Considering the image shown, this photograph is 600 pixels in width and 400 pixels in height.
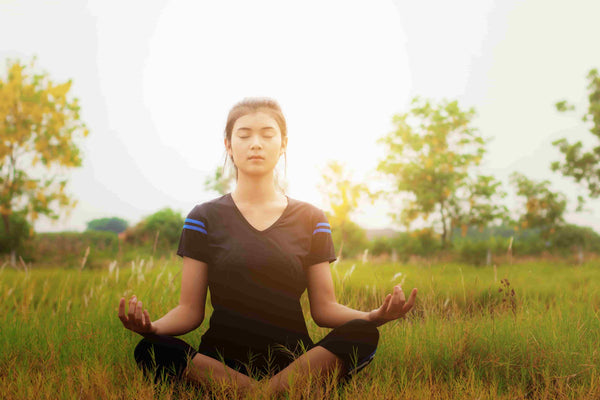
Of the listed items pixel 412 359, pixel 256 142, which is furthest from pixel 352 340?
pixel 256 142

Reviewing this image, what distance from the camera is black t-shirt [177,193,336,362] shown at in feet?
8.98

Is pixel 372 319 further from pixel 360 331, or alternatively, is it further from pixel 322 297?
pixel 322 297

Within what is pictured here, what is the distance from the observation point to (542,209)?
23156 mm

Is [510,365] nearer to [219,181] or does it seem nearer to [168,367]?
[168,367]

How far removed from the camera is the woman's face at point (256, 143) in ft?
9.19

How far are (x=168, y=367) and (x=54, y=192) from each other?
19.5 meters

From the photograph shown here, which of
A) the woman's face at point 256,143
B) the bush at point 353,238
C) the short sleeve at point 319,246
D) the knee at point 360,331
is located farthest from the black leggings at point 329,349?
the bush at point 353,238

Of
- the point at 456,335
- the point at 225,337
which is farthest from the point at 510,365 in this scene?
the point at 225,337

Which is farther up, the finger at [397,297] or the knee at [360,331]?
the finger at [397,297]

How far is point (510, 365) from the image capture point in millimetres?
3291

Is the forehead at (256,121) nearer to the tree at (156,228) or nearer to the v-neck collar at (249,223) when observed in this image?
the v-neck collar at (249,223)

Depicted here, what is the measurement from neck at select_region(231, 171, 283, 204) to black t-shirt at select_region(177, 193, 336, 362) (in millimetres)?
105

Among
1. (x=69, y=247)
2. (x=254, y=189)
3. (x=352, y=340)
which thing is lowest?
(x=69, y=247)

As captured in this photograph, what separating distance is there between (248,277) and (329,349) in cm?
64
